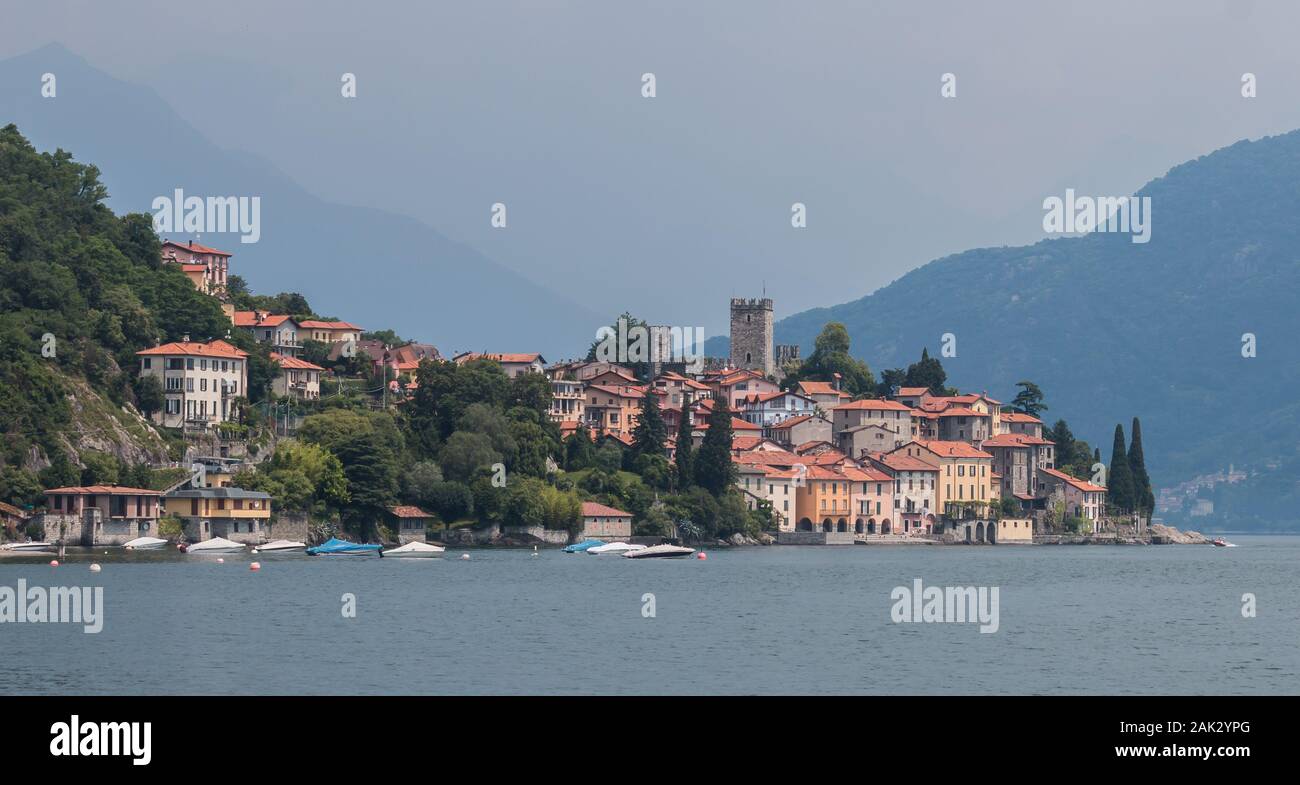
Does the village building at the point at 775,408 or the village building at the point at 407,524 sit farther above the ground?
the village building at the point at 775,408

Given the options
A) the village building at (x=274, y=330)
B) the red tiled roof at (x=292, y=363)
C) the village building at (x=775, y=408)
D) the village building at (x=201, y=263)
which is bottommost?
the village building at (x=775, y=408)

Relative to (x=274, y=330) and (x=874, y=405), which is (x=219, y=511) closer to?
(x=274, y=330)

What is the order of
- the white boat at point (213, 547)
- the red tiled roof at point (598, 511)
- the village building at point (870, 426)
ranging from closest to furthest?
the white boat at point (213, 547)
the red tiled roof at point (598, 511)
the village building at point (870, 426)

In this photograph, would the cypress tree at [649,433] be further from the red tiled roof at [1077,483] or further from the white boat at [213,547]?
the red tiled roof at [1077,483]

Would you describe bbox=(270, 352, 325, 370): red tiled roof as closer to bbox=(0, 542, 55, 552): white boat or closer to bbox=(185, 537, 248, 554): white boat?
bbox=(185, 537, 248, 554): white boat

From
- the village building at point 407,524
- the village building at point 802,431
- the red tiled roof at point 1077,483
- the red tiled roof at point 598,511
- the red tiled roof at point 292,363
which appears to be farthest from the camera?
the red tiled roof at point 1077,483

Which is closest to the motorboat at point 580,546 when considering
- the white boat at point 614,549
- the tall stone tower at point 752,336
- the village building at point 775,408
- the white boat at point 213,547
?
the white boat at point 614,549
